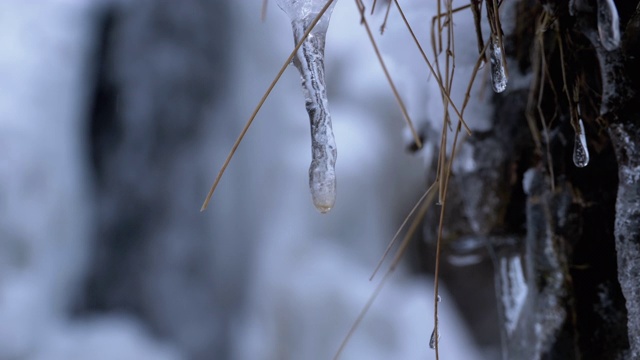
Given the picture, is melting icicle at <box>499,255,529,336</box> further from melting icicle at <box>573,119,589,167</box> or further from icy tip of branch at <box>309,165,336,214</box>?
icy tip of branch at <box>309,165,336,214</box>

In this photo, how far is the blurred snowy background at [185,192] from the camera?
3.29 metres

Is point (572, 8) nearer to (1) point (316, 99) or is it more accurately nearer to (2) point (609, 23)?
(2) point (609, 23)

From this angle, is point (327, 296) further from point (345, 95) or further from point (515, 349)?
point (515, 349)

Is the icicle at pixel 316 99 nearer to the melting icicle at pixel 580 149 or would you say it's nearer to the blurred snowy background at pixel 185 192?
the melting icicle at pixel 580 149

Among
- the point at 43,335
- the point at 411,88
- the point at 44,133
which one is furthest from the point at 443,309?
the point at 44,133

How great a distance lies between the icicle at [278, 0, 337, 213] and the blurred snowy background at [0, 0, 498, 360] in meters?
2.26

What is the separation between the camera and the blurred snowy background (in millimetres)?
3289

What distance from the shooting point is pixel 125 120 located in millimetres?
3865

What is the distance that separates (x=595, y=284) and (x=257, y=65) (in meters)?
3.19

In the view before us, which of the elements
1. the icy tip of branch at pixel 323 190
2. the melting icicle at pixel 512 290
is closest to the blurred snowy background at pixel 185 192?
the melting icicle at pixel 512 290

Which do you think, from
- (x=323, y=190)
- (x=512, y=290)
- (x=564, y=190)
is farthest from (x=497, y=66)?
(x=512, y=290)

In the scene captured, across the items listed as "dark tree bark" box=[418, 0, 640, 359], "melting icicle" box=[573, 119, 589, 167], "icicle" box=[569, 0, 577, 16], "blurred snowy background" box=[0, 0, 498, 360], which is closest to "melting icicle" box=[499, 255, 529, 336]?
"dark tree bark" box=[418, 0, 640, 359]

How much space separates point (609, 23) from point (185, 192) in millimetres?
3181

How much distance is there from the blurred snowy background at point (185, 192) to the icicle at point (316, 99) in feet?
7.40
